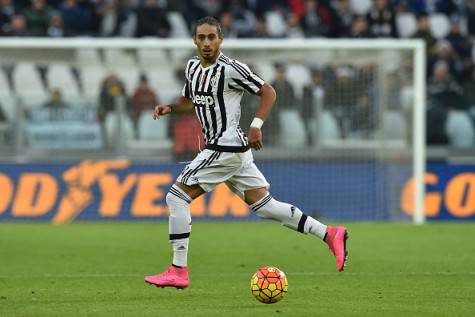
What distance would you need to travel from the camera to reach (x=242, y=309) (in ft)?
26.3

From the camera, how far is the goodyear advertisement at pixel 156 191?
698 inches

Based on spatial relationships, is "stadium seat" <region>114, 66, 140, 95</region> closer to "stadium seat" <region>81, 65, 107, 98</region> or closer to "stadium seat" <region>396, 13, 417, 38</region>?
"stadium seat" <region>81, 65, 107, 98</region>

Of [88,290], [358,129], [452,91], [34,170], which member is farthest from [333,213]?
[88,290]

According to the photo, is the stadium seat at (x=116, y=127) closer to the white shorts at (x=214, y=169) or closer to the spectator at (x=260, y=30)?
the spectator at (x=260, y=30)

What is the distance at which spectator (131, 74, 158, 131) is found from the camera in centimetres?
1783

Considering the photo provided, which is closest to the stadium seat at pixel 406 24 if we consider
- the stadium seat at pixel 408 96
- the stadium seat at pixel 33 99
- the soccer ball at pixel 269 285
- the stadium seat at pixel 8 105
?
the stadium seat at pixel 408 96

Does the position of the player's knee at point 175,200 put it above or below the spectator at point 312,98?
below

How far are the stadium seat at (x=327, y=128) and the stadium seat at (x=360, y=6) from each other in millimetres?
5520

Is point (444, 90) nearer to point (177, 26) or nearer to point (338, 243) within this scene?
point (177, 26)

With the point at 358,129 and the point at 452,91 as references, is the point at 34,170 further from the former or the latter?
the point at 452,91

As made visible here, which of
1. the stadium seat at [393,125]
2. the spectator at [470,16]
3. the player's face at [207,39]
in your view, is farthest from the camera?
the spectator at [470,16]

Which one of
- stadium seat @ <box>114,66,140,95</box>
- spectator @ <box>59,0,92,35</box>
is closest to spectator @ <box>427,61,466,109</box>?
stadium seat @ <box>114,66,140,95</box>

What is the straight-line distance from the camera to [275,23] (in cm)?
2219

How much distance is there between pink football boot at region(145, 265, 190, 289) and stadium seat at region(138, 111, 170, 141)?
8868mm
